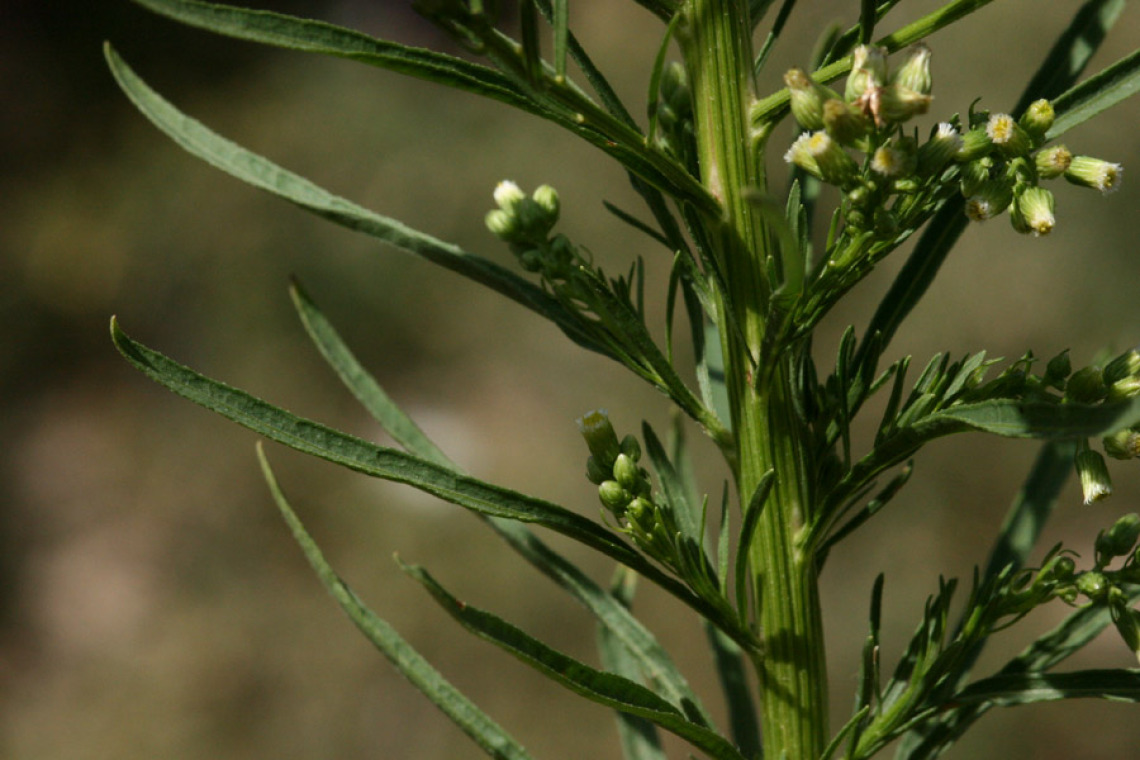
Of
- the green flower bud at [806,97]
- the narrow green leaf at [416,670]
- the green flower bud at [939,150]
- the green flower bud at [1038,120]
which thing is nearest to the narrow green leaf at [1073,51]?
the green flower bud at [1038,120]

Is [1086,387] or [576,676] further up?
[1086,387]

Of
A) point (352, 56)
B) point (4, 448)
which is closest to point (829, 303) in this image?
point (352, 56)

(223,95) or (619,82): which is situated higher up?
(619,82)

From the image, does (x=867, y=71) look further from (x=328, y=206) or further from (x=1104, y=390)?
(x=328, y=206)

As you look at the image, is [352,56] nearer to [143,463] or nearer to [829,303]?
[829,303]

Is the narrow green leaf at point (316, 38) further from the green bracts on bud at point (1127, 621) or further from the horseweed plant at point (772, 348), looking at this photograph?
the green bracts on bud at point (1127, 621)

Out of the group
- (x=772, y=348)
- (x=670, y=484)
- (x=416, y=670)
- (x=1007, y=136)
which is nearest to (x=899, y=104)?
(x=1007, y=136)
